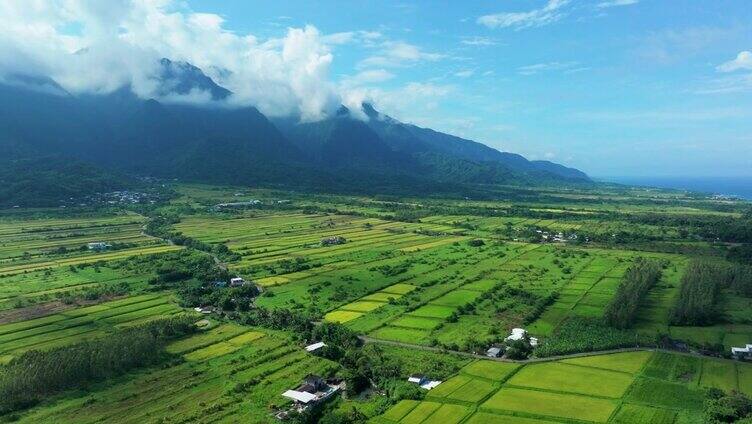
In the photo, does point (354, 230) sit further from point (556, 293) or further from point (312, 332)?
point (312, 332)

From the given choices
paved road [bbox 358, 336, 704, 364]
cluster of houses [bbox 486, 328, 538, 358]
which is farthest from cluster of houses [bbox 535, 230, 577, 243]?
A: paved road [bbox 358, 336, 704, 364]

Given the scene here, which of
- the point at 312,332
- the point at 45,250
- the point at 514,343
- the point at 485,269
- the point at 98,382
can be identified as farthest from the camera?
the point at 45,250

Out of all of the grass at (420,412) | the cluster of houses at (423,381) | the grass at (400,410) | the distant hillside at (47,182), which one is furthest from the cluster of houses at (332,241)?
the distant hillside at (47,182)

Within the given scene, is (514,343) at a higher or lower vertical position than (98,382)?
higher

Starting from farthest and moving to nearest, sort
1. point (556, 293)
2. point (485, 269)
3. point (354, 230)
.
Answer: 1. point (354, 230)
2. point (485, 269)
3. point (556, 293)

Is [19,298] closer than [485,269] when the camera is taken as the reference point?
Yes

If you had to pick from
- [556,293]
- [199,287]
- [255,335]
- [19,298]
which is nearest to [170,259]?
[199,287]
